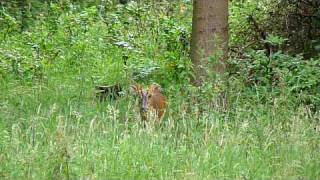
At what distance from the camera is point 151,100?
7609mm

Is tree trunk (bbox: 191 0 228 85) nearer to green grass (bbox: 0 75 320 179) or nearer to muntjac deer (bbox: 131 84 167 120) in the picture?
muntjac deer (bbox: 131 84 167 120)

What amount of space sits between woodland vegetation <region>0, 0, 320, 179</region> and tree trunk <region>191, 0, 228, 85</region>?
18 centimetres

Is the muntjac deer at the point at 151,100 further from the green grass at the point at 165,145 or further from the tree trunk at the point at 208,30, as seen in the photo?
the tree trunk at the point at 208,30

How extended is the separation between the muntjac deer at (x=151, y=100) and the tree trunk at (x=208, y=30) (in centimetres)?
67

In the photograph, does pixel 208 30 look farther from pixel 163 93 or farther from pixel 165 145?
pixel 165 145

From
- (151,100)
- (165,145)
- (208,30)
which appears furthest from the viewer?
(208,30)

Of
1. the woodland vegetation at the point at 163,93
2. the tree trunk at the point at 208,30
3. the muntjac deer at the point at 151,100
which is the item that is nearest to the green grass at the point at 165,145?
the woodland vegetation at the point at 163,93

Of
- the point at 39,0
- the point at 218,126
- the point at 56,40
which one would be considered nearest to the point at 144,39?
the point at 56,40

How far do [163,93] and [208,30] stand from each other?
882mm

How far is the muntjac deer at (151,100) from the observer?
7520 mm

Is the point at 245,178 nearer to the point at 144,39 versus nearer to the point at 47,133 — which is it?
the point at 47,133

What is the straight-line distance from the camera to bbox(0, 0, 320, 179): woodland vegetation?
5852 mm

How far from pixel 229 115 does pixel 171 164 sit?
172 centimetres

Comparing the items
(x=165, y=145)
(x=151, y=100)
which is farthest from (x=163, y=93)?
(x=165, y=145)
